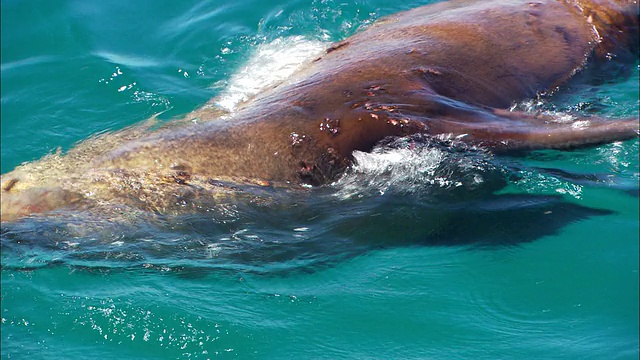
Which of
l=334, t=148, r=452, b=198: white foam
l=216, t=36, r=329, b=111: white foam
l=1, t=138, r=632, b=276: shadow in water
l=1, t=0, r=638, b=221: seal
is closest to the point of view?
l=1, t=138, r=632, b=276: shadow in water

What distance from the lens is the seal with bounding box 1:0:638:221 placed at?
468 centimetres

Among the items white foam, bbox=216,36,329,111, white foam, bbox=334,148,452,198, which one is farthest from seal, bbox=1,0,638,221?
white foam, bbox=216,36,329,111

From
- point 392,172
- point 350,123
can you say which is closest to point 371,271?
point 392,172

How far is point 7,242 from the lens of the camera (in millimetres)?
4441

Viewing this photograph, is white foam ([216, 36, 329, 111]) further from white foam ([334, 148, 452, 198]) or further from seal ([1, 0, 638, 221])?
white foam ([334, 148, 452, 198])

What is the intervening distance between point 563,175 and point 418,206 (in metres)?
1.09

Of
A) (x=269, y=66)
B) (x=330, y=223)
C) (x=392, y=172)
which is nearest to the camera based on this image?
(x=330, y=223)

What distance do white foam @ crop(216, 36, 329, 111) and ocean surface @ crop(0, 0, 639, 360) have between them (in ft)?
5.24

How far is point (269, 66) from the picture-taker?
7.29 m

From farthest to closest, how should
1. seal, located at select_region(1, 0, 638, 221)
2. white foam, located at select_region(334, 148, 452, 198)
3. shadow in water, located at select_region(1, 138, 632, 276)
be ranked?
white foam, located at select_region(334, 148, 452, 198)
seal, located at select_region(1, 0, 638, 221)
shadow in water, located at select_region(1, 138, 632, 276)

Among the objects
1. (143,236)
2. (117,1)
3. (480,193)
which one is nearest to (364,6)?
(117,1)

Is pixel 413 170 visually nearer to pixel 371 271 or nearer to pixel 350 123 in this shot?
pixel 350 123

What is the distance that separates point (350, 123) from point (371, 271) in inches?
42.6

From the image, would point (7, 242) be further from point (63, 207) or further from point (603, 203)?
point (603, 203)
